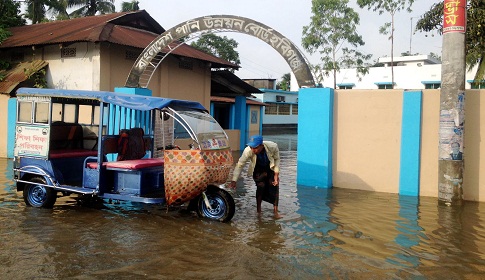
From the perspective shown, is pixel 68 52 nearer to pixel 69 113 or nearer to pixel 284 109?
pixel 69 113

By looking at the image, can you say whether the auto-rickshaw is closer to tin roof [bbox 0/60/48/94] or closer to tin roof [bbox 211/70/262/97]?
tin roof [bbox 0/60/48/94]

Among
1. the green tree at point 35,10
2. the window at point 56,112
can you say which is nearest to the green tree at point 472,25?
the window at point 56,112

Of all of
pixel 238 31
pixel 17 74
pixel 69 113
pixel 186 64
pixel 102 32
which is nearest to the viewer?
pixel 69 113

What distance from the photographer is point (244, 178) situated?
41.5ft

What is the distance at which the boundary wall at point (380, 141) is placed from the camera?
960cm

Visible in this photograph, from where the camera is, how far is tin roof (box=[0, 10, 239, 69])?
14640 millimetres

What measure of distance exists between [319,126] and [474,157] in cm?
349

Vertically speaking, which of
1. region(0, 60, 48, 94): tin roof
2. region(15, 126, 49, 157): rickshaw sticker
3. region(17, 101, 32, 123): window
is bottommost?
region(15, 126, 49, 157): rickshaw sticker

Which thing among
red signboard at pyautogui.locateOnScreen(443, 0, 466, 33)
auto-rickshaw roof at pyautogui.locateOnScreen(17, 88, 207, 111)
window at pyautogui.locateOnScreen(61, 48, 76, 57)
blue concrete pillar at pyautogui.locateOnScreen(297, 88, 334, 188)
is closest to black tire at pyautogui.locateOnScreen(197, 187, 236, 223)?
auto-rickshaw roof at pyautogui.locateOnScreen(17, 88, 207, 111)

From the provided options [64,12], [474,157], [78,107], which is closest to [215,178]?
[78,107]

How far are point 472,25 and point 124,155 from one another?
12.5 m

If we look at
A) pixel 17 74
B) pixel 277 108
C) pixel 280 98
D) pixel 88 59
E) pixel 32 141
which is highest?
pixel 280 98

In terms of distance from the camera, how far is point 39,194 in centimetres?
807

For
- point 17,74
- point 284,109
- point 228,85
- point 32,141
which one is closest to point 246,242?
point 32,141
